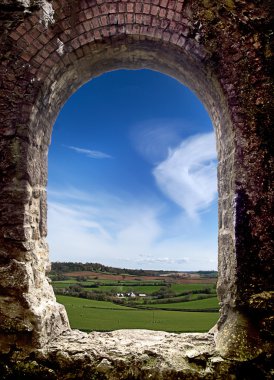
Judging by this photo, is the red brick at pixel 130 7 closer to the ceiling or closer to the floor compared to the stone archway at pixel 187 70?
closer to the ceiling

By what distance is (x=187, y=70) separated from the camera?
386 centimetres

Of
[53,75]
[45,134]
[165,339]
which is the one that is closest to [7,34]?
[53,75]

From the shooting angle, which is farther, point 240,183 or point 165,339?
point 165,339

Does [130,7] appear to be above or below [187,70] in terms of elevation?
above

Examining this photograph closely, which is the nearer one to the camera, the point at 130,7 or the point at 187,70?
the point at 130,7

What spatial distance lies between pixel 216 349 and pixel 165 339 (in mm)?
528

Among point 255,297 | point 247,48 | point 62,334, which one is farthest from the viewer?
point 62,334

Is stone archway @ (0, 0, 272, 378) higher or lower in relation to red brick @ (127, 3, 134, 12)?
lower

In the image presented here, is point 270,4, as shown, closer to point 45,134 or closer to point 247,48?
point 247,48

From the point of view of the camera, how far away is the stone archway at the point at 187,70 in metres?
3.29

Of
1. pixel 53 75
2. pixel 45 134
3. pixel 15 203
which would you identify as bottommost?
pixel 15 203

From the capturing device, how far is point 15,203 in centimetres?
342

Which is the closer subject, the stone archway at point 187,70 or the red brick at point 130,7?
the stone archway at point 187,70

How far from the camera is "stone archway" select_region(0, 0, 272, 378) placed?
3.29 meters
